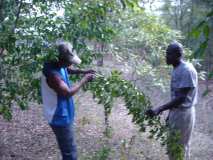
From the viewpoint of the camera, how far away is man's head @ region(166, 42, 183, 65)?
4699mm

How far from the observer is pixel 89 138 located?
7.68 meters

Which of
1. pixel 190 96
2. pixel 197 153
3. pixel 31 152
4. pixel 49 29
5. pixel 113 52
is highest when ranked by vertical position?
pixel 49 29

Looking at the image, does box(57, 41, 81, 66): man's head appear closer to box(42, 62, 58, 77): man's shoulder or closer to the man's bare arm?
box(42, 62, 58, 77): man's shoulder

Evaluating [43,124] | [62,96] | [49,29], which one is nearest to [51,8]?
[49,29]

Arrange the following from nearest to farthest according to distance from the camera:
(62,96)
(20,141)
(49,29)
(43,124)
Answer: (62,96) < (49,29) < (20,141) < (43,124)

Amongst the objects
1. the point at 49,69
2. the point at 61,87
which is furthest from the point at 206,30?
the point at 49,69

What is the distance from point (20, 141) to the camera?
7.02 metres

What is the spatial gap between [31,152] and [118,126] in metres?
2.65

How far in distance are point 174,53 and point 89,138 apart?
341 centimetres

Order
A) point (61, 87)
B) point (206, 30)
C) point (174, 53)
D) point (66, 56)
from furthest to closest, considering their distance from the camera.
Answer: point (174, 53), point (66, 56), point (61, 87), point (206, 30)

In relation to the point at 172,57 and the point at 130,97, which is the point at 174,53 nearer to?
the point at 172,57

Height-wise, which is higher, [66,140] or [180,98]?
[180,98]

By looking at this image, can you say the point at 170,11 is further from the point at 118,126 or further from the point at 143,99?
the point at 143,99

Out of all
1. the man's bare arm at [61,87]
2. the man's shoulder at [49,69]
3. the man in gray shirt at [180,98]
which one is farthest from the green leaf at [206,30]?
the man in gray shirt at [180,98]
